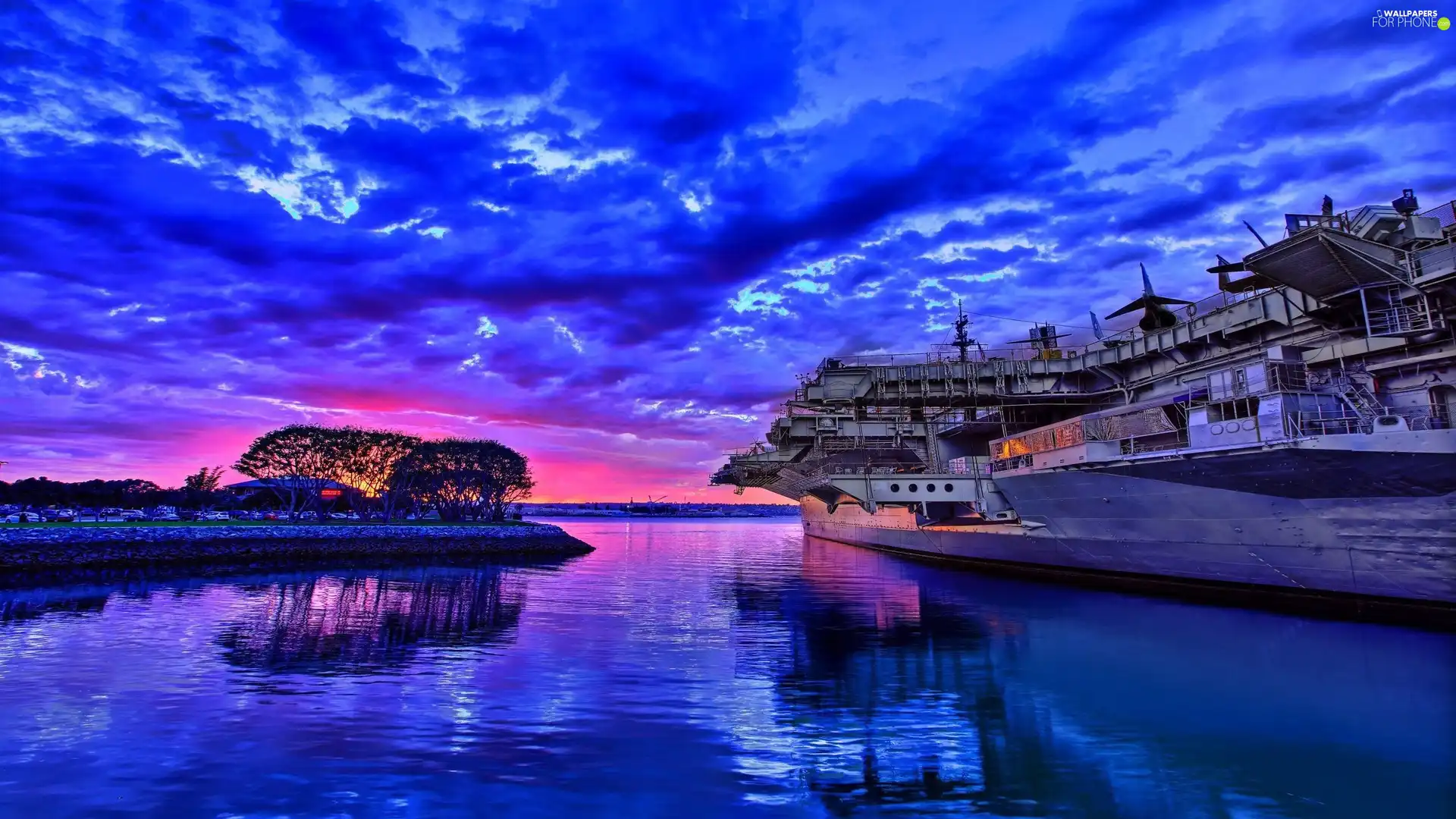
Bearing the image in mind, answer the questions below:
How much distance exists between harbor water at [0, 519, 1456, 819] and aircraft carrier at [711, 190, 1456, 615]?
2.16 meters

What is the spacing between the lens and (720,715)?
10086mm

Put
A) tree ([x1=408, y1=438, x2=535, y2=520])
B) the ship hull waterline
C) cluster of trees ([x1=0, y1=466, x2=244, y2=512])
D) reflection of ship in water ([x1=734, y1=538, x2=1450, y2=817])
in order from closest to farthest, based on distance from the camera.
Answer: reflection of ship in water ([x1=734, y1=538, x2=1450, y2=817]), the ship hull waterline, tree ([x1=408, y1=438, x2=535, y2=520]), cluster of trees ([x1=0, y1=466, x2=244, y2=512])

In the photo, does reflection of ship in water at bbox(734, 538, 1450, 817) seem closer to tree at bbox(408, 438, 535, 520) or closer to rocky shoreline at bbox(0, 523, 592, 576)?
rocky shoreline at bbox(0, 523, 592, 576)

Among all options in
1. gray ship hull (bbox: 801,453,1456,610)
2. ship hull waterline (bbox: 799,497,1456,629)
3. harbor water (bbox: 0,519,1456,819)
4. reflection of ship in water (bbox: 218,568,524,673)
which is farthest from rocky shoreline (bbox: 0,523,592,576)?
gray ship hull (bbox: 801,453,1456,610)

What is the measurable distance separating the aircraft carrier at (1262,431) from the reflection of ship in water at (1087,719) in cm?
261

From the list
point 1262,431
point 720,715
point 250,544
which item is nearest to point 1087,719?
point 720,715

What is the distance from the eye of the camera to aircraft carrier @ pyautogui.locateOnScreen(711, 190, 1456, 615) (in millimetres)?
16969

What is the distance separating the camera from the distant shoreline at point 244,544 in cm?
3253

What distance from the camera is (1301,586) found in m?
19.7

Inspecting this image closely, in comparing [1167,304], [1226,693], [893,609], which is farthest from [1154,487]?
[1167,304]

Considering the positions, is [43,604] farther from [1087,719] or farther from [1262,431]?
[1262,431]

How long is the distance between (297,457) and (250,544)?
17.2 meters

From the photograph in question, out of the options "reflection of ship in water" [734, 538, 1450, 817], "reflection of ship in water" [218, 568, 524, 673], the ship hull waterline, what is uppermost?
the ship hull waterline

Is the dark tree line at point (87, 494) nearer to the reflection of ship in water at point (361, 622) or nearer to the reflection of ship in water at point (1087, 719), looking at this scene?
the reflection of ship in water at point (361, 622)
